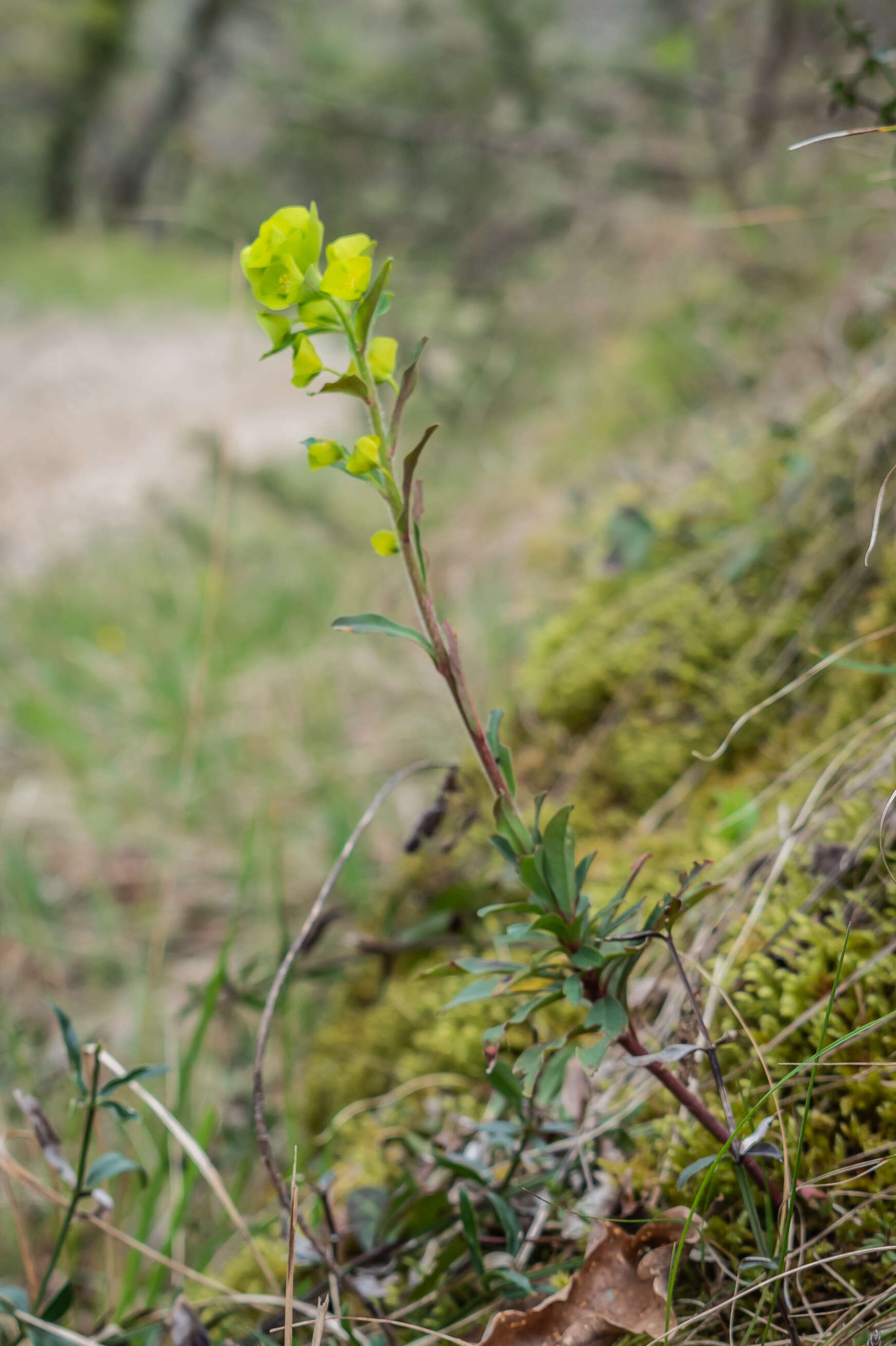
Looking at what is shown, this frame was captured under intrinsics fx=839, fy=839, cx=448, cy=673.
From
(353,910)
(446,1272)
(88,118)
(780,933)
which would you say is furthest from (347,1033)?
(88,118)

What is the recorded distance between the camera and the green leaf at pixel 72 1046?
81 cm

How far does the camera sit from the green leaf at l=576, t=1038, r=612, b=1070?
0.65 meters

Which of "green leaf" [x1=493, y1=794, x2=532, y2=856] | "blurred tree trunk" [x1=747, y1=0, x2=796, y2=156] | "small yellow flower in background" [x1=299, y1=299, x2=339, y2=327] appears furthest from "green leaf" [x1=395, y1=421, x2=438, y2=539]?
"blurred tree trunk" [x1=747, y1=0, x2=796, y2=156]

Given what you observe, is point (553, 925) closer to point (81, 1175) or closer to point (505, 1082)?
point (505, 1082)

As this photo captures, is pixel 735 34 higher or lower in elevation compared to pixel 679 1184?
higher

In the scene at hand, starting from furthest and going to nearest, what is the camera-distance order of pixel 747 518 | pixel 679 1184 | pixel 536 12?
pixel 536 12 → pixel 747 518 → pixel 679 1184

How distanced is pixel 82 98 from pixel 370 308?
1747cm

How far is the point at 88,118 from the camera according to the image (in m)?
14.7

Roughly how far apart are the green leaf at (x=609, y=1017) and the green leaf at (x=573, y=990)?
0.02 metres

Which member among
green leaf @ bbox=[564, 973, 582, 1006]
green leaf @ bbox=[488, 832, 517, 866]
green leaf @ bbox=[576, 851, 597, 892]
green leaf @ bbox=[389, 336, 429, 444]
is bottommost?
green leaf @ bbox=[564, 973, 582, 1006]

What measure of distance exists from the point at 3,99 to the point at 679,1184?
61.1ft

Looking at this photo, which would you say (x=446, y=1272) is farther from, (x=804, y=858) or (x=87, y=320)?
(x=87, y=320)

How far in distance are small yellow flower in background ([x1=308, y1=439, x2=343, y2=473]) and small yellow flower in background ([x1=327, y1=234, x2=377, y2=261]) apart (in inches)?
5.2

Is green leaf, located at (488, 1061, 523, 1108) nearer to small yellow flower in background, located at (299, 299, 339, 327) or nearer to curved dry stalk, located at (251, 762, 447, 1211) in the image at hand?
curved dry stalk, located at (251, 762, 447, 1211)
